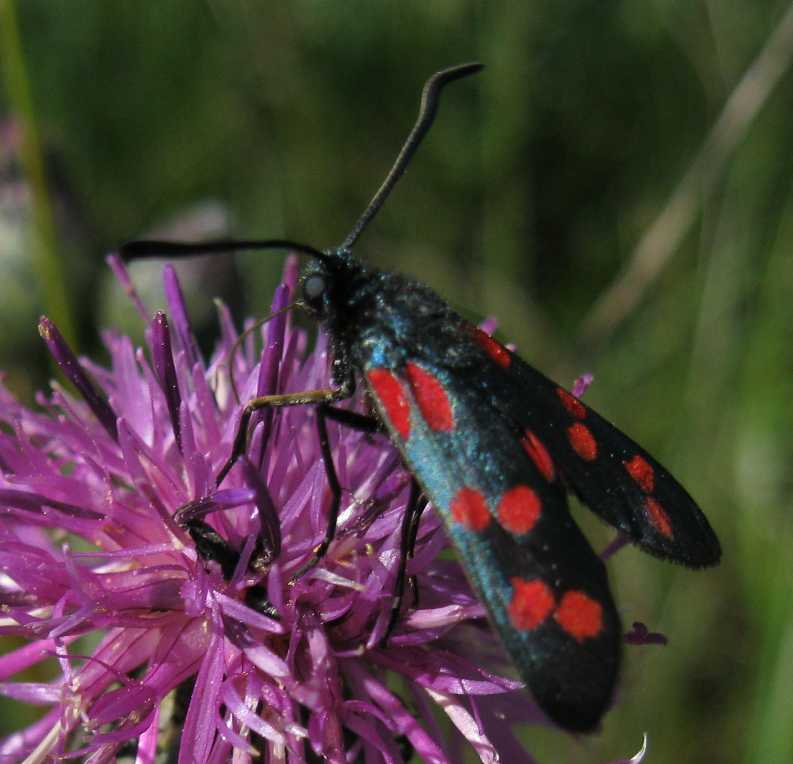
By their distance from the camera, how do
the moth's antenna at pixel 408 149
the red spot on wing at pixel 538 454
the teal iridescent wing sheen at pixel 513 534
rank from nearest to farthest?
1. the teal iridescent wing sheen at pixel 513 534
2. the red spot on wing at pixel 538 454
3. the moth's antenna at pixel 408 149

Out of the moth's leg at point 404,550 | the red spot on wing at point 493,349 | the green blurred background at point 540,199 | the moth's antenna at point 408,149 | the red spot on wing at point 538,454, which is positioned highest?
the green blurred background at point 540,199

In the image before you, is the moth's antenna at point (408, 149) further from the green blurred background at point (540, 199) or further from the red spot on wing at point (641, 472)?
the green blurred background at point (540, 199)

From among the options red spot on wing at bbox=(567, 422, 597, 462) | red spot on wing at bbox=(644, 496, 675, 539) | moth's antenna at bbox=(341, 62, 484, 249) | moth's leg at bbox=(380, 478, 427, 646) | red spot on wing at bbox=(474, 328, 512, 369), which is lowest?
moth's leg at bbox=(380, 478, 427, 646)

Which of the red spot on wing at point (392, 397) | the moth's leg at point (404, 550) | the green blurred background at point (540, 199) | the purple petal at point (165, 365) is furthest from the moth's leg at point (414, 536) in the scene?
the green blurred background at point (540, 199)

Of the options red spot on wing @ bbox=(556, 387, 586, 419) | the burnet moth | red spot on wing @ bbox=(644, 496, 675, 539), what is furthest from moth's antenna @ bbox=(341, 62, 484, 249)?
red spot on wing @ bbox=(644, 496, 675, 539)

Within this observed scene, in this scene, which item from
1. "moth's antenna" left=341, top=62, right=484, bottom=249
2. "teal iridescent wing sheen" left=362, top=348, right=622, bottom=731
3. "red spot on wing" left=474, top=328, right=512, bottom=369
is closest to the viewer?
"teal iridescent wing sheen" left=362, top=348, right=622, bottom=731

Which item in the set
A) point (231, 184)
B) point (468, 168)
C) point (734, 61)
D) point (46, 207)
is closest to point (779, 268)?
point (734, 61)

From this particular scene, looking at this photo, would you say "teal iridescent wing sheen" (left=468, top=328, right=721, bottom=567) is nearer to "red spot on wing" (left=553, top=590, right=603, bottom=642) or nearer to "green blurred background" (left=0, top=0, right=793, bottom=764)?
"red spot on wing" (left=553, top=590, right=603, bottom=642)

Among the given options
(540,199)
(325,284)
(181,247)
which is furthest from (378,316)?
(540,199)
